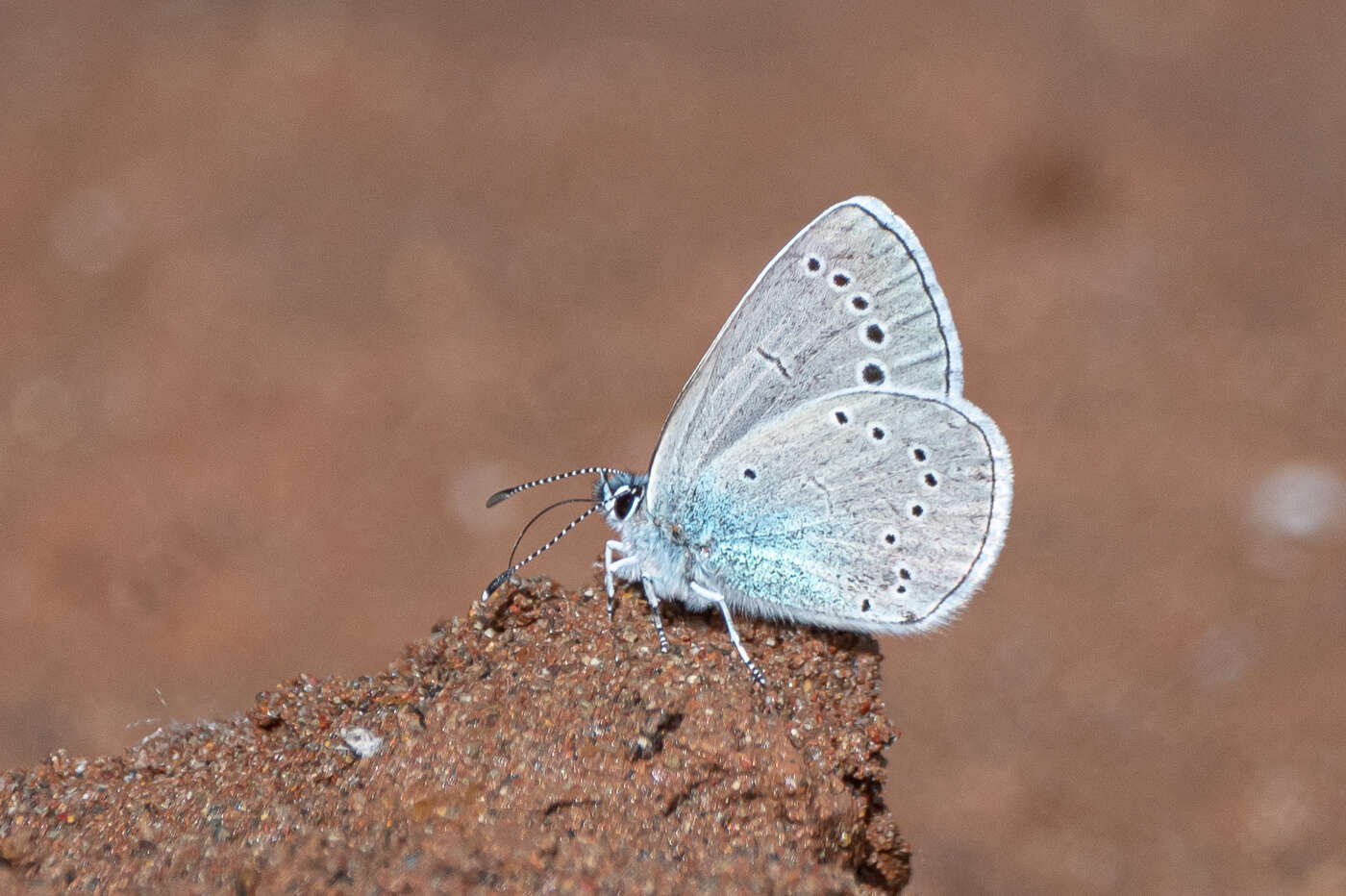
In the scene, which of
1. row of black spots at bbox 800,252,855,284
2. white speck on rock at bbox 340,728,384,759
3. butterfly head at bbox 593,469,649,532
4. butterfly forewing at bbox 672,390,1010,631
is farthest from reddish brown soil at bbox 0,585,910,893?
row of black spots at bbox 800,252,855,284

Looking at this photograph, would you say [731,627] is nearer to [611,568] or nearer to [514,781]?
[611,568]

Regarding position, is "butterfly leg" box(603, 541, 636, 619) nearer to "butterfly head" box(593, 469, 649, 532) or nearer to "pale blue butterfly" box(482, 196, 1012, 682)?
"pale blue butterfly" box(482, 196, 1012, 682)

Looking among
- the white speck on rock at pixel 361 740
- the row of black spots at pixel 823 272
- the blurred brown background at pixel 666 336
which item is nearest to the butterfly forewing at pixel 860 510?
the row of black spots at pixel 823 272

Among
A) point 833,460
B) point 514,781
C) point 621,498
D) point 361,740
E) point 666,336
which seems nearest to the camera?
point 514,781

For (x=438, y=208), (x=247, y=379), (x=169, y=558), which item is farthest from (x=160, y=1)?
(x=169, y=558)

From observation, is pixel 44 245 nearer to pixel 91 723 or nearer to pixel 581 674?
pixel 91 723

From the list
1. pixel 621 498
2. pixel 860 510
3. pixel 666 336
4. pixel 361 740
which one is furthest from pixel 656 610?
pixel 666 336
